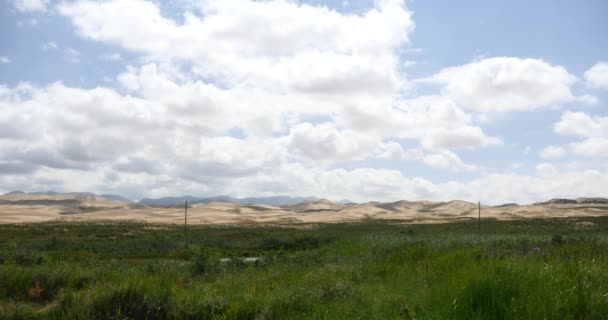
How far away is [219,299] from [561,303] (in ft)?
18.1

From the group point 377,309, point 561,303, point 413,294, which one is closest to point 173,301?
point 377,309

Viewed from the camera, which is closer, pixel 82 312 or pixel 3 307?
pixel 82 312

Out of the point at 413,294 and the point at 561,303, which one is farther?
the point at 413,294

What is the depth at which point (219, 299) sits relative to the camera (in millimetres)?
8523

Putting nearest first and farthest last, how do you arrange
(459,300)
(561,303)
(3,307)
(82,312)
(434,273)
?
(561,303), (459,300), (82,312), (3,307), (434,273)

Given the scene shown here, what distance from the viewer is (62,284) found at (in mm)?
10367

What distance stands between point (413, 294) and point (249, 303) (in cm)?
301

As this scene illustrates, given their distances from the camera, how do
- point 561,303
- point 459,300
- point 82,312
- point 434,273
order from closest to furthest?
point 561,303, point 459,300, point 82,312, point 434,273

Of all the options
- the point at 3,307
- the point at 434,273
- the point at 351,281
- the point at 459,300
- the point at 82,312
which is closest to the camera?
the point at 459,300

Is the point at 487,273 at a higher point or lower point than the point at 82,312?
higher

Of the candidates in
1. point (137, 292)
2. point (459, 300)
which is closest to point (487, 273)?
point (459, 300)

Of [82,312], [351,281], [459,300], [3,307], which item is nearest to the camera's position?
[459,300]

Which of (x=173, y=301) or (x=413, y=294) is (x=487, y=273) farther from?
(x=173, y=301)

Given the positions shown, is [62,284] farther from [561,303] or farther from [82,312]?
[561,303]
